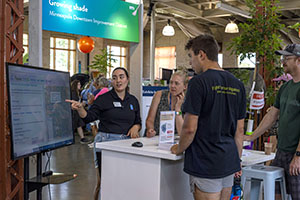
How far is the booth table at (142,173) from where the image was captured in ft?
8.00

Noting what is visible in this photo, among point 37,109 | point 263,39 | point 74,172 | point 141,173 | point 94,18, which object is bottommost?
point 74,172

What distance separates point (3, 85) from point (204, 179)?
147 centimetres

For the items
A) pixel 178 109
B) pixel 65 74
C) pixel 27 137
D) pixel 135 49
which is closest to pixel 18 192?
pixel 27 137

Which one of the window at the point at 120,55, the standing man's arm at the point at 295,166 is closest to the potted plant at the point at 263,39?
the standing man's arm at the point at 295,166

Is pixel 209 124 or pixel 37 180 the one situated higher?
pixel 209 124

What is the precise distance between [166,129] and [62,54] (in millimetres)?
13674

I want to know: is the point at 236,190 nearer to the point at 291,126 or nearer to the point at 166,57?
A: the point at 291,126

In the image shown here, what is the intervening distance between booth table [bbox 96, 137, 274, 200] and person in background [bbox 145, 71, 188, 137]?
45 centimetres

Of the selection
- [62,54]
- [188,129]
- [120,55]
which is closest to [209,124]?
[188,129]

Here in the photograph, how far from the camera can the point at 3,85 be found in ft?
8.39

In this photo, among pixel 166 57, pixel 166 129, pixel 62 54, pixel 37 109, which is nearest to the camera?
pixel 37 109

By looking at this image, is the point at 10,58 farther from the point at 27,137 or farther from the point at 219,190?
the point at 219,190

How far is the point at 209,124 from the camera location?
2146 millimetres

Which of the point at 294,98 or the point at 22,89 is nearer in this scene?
the point at 22,89
